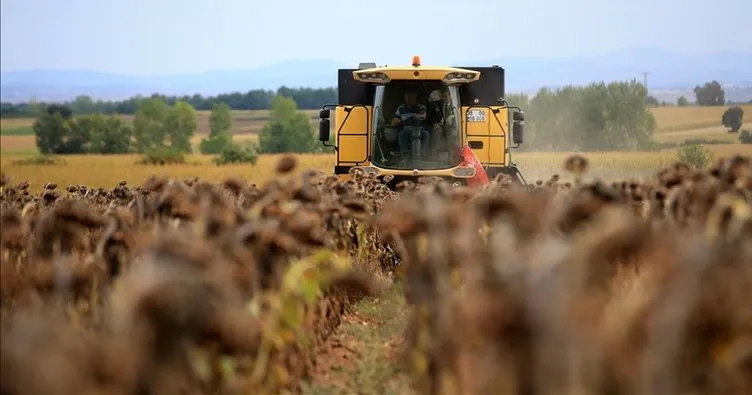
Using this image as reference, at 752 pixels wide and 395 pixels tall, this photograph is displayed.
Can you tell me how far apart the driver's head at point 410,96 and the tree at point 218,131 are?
101854 mm

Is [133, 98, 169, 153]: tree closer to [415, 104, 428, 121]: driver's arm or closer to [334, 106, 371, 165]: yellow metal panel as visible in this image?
[334, 106, 371, 165]: yellow metal panel

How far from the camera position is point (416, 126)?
17.1 metres

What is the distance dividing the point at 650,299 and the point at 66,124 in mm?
116060

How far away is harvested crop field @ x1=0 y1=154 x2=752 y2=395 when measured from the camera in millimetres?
3652

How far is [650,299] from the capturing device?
4.08m

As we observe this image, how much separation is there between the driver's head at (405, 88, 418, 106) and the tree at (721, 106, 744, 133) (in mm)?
64251

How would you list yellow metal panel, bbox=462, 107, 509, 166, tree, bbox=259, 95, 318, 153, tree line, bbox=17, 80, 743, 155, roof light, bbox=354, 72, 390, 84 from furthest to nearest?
tree, bbox=259, 95, 318, 153 → tree line, bbox=17, 80, 743, 155 → yellow metal panel, bbox=462, 107, 509, 166 → roof light, bbox=354, 72, 390, 84

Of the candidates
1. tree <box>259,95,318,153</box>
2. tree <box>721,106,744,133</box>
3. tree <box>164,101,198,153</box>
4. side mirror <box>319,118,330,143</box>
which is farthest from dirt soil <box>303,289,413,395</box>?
tree <box>164,101,198,153</box>

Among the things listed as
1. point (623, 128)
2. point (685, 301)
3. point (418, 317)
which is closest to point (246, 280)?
point (418, 317)

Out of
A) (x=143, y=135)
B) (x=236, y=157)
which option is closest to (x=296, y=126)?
(x=143, y=135)

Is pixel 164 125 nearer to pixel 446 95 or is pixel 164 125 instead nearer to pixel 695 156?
pixel 695 156

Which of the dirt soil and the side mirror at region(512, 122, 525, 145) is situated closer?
the dirt soil

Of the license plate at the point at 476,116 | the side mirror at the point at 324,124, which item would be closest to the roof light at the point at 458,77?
the license plate at the point at 476,116

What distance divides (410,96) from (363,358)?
28.9 ft
